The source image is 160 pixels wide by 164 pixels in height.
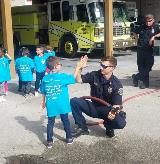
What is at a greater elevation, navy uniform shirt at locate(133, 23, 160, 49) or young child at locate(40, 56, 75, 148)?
navy uniform shirt at locate(133, 23, 160, 49)

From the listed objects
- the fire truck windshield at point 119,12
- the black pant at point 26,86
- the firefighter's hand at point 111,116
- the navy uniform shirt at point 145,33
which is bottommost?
the black pant at point 26,86

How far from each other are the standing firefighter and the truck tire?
7995 mm

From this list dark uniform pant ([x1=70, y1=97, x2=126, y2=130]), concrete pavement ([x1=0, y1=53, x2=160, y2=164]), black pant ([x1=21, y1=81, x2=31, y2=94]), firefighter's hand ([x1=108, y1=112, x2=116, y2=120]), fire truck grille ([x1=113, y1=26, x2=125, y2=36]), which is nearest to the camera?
concrete pavement ([x1=0, y1=53, x2=160, y2=164])

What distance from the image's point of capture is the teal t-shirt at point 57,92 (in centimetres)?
632

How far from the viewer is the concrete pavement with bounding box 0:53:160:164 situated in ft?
19.5

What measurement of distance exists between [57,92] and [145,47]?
4780 mm

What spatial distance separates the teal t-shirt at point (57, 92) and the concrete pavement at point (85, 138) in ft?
1.88

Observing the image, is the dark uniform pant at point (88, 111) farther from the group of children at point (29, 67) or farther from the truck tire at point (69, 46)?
the truck tire at point (69, 46)

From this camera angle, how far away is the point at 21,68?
1041 cm

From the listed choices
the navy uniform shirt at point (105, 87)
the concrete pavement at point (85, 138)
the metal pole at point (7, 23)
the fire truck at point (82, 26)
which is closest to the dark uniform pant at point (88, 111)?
the navy uniform shirt at point (105, 87)

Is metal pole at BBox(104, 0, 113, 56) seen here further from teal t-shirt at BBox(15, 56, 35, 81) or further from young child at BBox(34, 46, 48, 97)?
teal t-shirt at BBox(15, 56, 35, 81)

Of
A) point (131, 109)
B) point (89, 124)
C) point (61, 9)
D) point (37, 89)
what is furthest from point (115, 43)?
point (89, 124)

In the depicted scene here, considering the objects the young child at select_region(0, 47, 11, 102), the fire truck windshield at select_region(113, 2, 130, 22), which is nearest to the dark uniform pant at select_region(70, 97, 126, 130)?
the young child at select_region(0, 47, 11, 102)

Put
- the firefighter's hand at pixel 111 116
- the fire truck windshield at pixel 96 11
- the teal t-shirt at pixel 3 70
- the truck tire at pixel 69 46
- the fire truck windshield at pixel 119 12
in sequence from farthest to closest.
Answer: the truck tire at pixel 69 46, the fire truck windshield at pixel 119 12, the fire truck windshield at pixel 96 11, the teal t-shirt at pixel 3 70, the firefighter's hand at pixel 111 116
